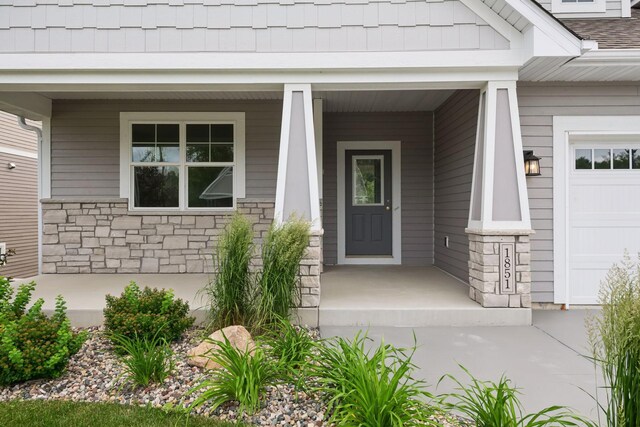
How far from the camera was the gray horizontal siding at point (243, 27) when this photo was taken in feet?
14.8

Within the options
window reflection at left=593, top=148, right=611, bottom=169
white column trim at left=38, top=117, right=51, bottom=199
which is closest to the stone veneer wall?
white column trim at left=38, top=117, right=51, bottom=199

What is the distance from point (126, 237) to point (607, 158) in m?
6.90

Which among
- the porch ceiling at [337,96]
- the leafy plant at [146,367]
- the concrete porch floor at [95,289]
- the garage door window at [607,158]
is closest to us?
the leafy plant at [146,367]

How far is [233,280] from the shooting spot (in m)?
3.76

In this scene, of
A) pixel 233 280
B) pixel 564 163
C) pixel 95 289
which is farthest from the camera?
pixel 95 289

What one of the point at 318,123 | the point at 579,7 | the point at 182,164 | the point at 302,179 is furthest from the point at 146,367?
the point at 579,7

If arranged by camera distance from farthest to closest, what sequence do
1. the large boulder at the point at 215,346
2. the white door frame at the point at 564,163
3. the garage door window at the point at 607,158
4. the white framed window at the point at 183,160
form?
the white framed window at the point at 183,160
the garage door window at the point at 607,158
the white door frame at the point at 564,163
the large boulder at the point at 215,346

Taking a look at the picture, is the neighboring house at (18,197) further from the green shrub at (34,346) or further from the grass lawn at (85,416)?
the grass lawn at (85,416)

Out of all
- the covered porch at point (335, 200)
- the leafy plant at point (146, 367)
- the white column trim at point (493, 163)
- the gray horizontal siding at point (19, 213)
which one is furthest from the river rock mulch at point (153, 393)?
the gray horizontal siding at point (19, 213)

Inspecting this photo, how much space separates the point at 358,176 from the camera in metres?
7.52

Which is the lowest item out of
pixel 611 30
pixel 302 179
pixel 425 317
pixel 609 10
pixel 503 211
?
pixel 425 317

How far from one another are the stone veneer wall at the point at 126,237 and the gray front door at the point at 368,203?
1719 mm

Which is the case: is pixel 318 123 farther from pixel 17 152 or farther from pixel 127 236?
pixel 17 152

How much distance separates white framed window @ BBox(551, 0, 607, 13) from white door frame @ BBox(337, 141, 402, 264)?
9.79 feet
